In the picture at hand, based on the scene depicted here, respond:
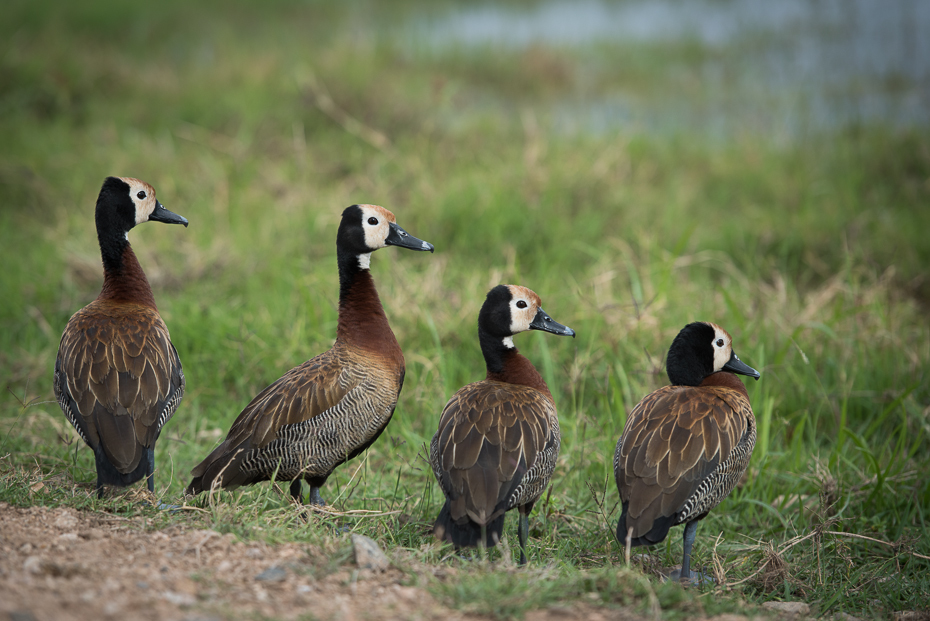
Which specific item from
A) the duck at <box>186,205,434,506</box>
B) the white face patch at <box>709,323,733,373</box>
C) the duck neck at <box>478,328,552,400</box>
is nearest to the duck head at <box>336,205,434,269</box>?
the duck at <box>186,205,434,506</box>

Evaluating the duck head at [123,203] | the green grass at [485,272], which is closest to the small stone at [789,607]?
the green grass at [485,272]

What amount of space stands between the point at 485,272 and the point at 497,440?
360cm

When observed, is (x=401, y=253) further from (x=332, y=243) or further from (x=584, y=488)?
(x=584, y=488)

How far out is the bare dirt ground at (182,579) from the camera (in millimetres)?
2945

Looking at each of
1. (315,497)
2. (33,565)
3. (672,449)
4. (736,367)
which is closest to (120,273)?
(315,497)

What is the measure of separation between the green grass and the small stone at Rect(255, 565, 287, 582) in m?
0.30

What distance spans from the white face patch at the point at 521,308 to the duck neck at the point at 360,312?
0.73 m

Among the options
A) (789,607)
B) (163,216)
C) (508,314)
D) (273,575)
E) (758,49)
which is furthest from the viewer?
(758,49)

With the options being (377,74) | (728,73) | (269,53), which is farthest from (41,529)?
(728,73)

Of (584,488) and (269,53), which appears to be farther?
(269,53)

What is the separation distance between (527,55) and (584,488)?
10.1 m

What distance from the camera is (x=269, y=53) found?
41.7ft

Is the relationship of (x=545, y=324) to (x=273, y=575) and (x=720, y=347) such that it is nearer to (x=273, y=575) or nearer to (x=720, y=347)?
(x=720, y=347)

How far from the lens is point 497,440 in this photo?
425cm
